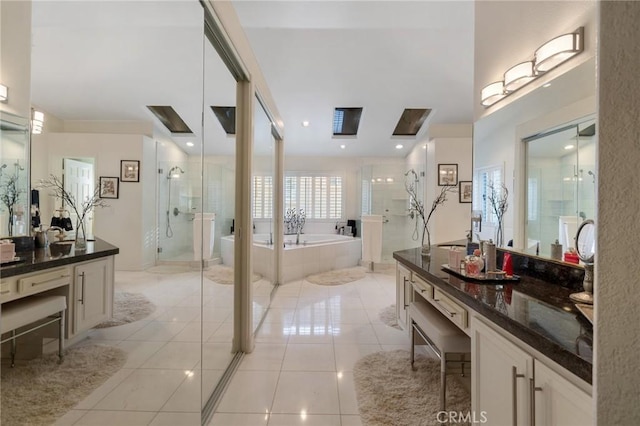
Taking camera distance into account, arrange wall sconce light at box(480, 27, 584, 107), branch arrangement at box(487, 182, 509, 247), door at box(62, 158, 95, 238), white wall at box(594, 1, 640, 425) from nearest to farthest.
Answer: white wall at box(594, 1, 640, 425) < door at box(62, 158, 95, 238) < wall sconce light at box(480, 27, 584, 107) < branch arrangement at box(487, 182, 509, 247)

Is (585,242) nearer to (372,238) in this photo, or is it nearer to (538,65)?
(538,65)

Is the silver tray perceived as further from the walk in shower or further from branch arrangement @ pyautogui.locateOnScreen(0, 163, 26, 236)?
the walk in shower

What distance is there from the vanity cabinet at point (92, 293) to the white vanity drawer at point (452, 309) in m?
1.50

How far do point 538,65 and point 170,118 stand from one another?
2068 millimetres

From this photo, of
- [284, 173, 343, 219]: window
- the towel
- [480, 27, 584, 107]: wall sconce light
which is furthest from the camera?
[284, 173, 343, 219]: window

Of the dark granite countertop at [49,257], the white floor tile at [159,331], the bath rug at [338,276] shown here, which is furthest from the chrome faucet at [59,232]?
the bath rug at [338,276]

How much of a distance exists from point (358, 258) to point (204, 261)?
14.6 ft

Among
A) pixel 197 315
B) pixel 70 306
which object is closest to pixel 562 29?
pixel 70 306

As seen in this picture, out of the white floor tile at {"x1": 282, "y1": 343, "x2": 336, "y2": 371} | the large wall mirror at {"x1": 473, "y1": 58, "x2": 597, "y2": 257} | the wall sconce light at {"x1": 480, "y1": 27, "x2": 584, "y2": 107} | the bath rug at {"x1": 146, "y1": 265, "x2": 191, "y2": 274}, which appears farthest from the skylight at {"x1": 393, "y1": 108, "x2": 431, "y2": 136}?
the bath rug at {"x1": 146, "y1": 265, "x2": 191, "y2": 274}

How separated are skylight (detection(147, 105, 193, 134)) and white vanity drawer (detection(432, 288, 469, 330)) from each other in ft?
5.68

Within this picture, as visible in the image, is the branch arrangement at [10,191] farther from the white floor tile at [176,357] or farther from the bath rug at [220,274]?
the bath rug at [220,274]

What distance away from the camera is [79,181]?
75cm

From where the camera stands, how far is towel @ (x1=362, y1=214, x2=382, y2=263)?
553cm

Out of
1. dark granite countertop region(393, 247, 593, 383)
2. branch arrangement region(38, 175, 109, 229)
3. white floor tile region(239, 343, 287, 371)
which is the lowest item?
white floor tile region(239, 343, 287, 371)
